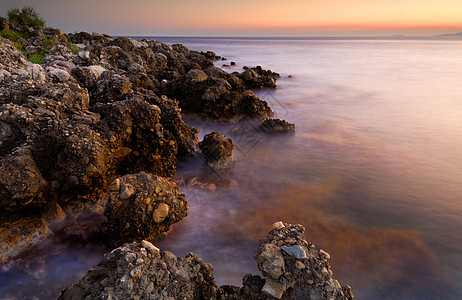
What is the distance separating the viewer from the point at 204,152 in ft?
18.3

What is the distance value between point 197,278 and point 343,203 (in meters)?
3.33

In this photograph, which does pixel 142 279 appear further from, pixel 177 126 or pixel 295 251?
pixel 177 126

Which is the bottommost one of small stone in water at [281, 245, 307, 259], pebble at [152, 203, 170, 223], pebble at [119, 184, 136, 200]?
pebble at [152, 203, 170, 223]

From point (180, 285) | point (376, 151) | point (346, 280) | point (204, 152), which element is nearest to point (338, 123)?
point (376, 151)

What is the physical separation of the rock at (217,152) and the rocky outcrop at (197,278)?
3180 millimetres

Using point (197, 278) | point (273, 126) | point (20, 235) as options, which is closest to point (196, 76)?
point (273, 126)

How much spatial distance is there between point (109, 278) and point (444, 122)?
10.6 metres

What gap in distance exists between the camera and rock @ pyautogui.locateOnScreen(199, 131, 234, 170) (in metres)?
5.41

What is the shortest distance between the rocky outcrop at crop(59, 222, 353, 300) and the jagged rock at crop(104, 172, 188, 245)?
3.52 feet

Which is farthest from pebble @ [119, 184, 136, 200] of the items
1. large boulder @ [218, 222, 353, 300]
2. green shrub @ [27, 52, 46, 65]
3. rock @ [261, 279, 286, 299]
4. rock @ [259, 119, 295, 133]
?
green shrub @ [27, 52, 46, 65]

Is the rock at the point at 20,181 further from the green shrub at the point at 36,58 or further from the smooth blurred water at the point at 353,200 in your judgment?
the green shrub at the point at 36,58

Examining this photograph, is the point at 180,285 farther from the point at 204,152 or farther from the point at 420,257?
the point at 204,152

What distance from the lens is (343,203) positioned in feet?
15.3

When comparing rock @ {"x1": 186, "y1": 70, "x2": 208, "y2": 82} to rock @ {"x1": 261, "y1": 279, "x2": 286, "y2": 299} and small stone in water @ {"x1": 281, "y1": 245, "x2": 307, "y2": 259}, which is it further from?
rock @ {"x1": 261, "y1": 279, "x2": 286, "y2": 299}
